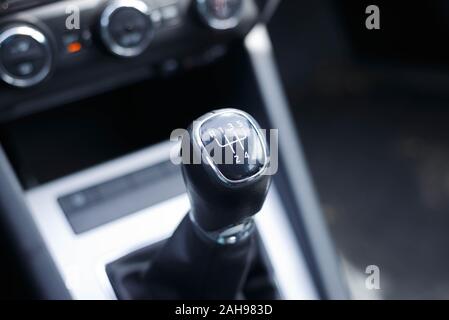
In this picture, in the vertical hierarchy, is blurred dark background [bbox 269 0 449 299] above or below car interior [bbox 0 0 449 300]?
below

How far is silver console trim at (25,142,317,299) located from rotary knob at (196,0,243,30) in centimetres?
16

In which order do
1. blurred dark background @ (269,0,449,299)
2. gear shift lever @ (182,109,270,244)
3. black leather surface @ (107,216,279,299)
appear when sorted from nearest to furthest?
gear shift lever @ (182,109,270,244) < black leather surface @ (107,216,279,299) < blurred dark background @ (269,0,449,299)

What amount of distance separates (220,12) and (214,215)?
268 mm

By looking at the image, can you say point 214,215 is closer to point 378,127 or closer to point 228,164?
point 228,164

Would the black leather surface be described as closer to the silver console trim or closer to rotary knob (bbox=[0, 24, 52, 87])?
Result: the silver console trim

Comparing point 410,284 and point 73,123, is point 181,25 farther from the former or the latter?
point 410,284

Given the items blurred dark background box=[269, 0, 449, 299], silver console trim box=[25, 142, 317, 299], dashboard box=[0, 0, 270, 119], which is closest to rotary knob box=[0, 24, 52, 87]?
dashboard box=[0, 0, 270, 119]

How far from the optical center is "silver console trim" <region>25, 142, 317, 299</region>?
2.10 feet

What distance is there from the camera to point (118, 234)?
67 centimetres

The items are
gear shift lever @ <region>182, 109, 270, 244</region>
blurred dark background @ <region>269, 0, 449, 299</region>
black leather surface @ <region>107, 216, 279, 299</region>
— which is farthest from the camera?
blurred dark background @ <region>269, 0, 449, 299</region>

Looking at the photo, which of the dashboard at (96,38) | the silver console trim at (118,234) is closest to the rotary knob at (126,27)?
the dashboard at (96,38)

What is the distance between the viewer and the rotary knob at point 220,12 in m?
0.64

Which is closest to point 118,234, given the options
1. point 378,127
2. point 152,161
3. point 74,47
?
point 152,161

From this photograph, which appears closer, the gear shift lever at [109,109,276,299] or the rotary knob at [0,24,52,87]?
the gear shift lever at [109,109,276,299]
